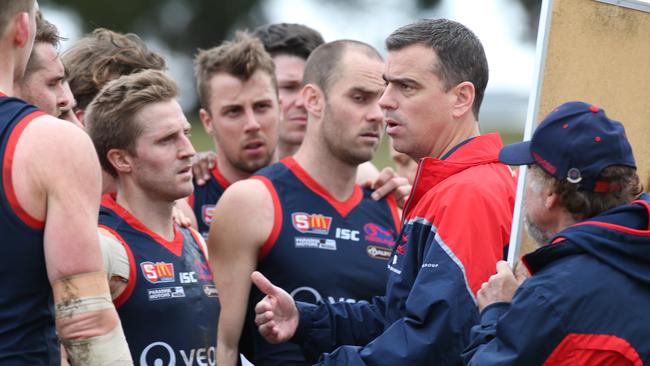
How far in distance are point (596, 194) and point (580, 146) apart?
17 cm

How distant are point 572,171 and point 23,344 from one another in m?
1.82

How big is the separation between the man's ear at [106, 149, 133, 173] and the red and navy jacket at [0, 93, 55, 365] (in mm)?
1657

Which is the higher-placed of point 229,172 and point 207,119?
point 207,119

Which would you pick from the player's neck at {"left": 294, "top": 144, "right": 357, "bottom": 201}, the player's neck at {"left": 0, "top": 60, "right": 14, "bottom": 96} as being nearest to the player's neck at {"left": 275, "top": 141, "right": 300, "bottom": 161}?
the player's neck at {"left": 294, "top": 144, "right": 357, "bottom": 201}

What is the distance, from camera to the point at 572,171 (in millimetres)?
3305

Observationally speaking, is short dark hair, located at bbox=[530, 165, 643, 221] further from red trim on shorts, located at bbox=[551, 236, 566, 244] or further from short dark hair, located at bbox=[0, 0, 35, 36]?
short dark hair, located at bbox=[0, 0, 35, 36]

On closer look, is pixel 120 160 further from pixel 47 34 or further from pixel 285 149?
pixel 285 149

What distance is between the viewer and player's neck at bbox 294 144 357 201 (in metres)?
5.58

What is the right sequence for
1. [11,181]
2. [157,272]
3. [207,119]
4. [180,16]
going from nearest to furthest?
[11,181] < [157,272] < [207,119] < [180,16]

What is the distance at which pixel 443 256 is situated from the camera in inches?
147

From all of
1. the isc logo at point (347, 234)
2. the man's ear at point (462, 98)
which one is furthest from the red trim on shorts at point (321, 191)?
the man's ear at point (462, 98)

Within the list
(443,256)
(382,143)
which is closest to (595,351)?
(443,256)

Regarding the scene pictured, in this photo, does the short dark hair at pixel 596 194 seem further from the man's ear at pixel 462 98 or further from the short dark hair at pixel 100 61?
the short dark hair at pixel 100 61

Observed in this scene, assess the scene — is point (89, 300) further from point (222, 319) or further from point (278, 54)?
point (278, 54)
